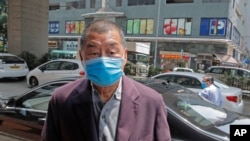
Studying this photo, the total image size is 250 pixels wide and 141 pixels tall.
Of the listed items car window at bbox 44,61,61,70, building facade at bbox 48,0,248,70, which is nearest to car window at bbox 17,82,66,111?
car window at bbox 44,61,61,70

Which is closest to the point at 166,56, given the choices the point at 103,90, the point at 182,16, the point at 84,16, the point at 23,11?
the point at 182,16

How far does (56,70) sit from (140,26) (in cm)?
3031

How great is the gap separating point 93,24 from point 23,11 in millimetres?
16632

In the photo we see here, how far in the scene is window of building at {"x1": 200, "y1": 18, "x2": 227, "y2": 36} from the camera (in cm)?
3559

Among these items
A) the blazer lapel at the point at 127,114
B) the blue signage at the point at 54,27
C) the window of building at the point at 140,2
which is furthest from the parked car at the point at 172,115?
the blue signage at the point at 54,27

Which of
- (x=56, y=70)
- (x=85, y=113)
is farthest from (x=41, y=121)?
(x=56, y=70)

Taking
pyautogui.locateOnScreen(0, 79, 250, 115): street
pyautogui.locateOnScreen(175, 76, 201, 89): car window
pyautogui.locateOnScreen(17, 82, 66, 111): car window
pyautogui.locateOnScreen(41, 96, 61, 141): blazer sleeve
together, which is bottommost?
pyautogui.locateOnScreen(0, 79, 250, 115): street

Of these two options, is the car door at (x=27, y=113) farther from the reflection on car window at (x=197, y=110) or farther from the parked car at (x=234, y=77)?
the parked car at (x=234, y=77)

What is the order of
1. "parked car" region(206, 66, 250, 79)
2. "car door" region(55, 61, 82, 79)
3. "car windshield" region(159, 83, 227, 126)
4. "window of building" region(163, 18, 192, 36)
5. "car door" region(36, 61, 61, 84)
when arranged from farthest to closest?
1. "window of building" region(163, 18, 192, 36)
2. "parked car" region(206, 66, 250, 79)
3. "car door" region(36, 61, 61, 84)
4. "car door" region(55, 61, 82, 79)
5. "car windshield" region(159, 83, 227, 126)

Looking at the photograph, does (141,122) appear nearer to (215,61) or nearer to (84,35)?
(84,35)

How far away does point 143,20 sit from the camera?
134 ft

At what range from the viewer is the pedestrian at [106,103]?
162 centimetres

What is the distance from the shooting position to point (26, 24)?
17.2 metres

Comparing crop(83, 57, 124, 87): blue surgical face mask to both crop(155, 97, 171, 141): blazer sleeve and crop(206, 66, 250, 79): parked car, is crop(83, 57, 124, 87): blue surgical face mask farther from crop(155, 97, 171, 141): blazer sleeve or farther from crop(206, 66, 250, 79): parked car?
crop(206, 66, 250, 79): parked car
